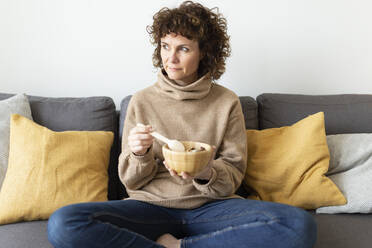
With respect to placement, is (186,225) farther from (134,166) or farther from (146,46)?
(146,46)

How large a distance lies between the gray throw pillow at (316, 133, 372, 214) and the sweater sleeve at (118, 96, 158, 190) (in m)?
0.80

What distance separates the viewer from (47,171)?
151 centimetres

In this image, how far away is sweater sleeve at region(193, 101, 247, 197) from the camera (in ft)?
4.52

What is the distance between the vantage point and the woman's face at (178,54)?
1.47 m

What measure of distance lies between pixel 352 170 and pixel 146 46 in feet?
4.05

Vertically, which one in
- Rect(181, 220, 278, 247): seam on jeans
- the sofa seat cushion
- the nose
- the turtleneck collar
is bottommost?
the sofa seat cushion

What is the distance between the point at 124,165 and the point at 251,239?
21.9 inches

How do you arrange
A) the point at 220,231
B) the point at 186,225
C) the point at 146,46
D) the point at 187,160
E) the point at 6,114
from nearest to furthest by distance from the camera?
1. the point at 187,160
2. the point at 220,231
3. the point at 186,225
4. the point at 6,114
5. the point at 146,46

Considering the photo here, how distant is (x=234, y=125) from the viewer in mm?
1552

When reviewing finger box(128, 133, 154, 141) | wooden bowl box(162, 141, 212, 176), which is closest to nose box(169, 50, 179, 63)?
finger box(128, 133, 154, 141)

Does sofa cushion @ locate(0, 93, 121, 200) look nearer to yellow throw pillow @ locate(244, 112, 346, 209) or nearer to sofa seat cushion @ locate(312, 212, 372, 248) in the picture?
yellow throw pillow @ locate(244, 112, 346, 209)

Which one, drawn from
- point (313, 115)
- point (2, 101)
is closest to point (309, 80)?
point (313, 115)

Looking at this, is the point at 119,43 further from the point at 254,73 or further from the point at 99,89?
the point at 254,73

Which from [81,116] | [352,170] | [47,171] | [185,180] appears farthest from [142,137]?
[352,170]
